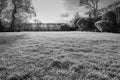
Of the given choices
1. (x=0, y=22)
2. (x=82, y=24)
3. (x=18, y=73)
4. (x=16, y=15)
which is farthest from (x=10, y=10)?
(x=18, y=73)

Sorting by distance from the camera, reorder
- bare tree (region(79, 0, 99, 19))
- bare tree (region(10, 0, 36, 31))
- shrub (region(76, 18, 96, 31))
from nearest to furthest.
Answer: shrub (region(76, 18, 96, 31)), bare tree (region(10, 0, 36, 31)), bare tree (region(79, 0, 99, 19))

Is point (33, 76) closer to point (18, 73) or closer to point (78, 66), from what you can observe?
point (18, 73)

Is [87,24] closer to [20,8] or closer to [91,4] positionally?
[91,4]

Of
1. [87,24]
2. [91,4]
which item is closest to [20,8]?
[87,24]

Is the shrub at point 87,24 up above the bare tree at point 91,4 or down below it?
below

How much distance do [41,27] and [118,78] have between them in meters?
19.1

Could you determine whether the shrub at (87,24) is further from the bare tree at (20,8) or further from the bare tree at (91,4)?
the bare tree at (20,8)

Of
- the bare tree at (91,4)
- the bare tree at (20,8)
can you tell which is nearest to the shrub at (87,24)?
the bare tree at (91,4)

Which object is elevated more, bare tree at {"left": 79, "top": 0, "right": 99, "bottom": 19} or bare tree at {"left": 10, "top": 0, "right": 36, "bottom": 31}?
bare tree at {"left": 79, "top": 0, "right": 99, "bottom": 19}

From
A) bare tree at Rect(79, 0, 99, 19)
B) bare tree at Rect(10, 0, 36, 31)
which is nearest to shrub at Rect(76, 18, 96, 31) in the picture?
bare tree at Rect(79, 0, 99, 19)

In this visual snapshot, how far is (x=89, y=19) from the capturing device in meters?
12.6

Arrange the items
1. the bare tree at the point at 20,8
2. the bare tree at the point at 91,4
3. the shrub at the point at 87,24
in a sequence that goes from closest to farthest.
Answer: the shrub at the point at 87,24 < the bare tree at the point at 20,8 < the bare tree at the point at 91,4

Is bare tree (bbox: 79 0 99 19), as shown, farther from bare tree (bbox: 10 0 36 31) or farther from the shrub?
bare tree (bbox: 10 0 36 31)

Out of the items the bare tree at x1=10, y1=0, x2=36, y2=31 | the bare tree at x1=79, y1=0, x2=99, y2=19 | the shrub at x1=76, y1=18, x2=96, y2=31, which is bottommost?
the shrub at x1=76, y1=18, x2=96, y2=31
